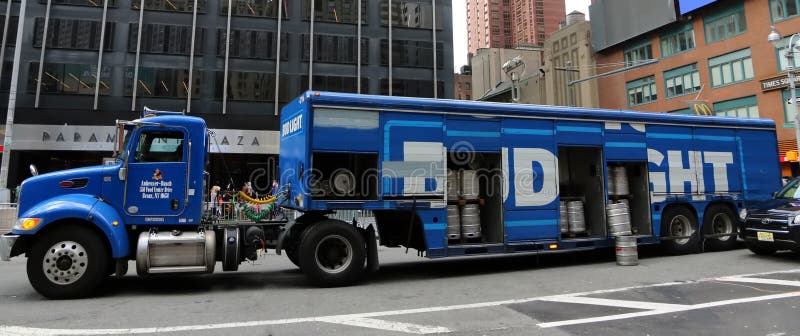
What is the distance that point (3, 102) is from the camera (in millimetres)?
27781

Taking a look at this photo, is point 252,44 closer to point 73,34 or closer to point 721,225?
point 73,34

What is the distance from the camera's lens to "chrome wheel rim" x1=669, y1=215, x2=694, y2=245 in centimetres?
1063

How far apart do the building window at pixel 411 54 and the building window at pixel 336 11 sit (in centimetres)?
284

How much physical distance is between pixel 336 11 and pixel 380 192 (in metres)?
28.8

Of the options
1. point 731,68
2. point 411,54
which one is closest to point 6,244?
point 411,54

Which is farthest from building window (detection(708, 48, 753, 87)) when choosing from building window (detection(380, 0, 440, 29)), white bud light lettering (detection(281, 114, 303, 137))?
white bud light lettering (detection(281, 114, 303, 137))

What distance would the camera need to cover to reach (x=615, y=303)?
247 inches

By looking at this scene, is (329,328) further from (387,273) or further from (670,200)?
(670,200)

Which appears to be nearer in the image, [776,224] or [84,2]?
[776,224]

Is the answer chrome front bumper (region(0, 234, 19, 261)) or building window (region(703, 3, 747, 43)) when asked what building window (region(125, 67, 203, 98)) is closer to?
chrome front bumper (region(0, 234, 19, 261))

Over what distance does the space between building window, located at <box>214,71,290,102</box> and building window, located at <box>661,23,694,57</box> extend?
31159mm

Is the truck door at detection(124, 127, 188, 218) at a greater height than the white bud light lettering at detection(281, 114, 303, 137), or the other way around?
the white bud light lettering at detection(281, 114, 303, 137)

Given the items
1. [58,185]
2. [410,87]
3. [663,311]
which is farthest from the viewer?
[410,87]

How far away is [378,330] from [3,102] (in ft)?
109
